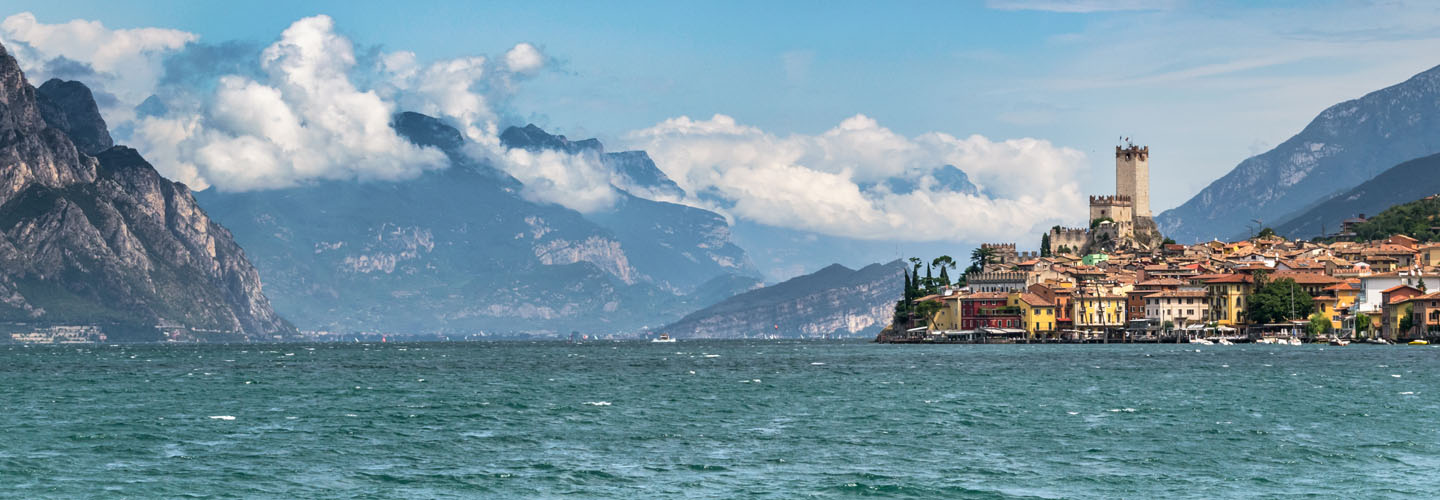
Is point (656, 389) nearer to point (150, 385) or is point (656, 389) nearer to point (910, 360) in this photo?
point (150, 385)

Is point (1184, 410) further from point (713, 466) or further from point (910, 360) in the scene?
point (910, 360)

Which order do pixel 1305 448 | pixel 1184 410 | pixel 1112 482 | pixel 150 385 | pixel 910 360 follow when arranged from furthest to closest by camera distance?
pixel 910 360 < pixel 150 385 < pixel 1184 410 < pixel 1305 448 < pixel 1112 482

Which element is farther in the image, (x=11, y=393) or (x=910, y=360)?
(x=910, y=360)

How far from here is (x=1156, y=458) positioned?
63.1 meters

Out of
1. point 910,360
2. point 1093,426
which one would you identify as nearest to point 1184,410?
point 1093,426

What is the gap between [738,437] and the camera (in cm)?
7169

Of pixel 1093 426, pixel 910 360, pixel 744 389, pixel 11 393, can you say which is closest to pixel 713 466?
pixel 1093 426

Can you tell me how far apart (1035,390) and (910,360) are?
67.5 m

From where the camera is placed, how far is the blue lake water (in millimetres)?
56094

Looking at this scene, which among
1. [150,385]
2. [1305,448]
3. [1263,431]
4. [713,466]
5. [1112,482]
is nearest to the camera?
[1112,482]

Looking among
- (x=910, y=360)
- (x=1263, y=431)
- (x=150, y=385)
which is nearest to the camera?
(x=1263, y=431)

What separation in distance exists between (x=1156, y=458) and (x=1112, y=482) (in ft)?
24.9

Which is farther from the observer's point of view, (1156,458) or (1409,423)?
(1409,423)

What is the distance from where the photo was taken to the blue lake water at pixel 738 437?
56094mm
